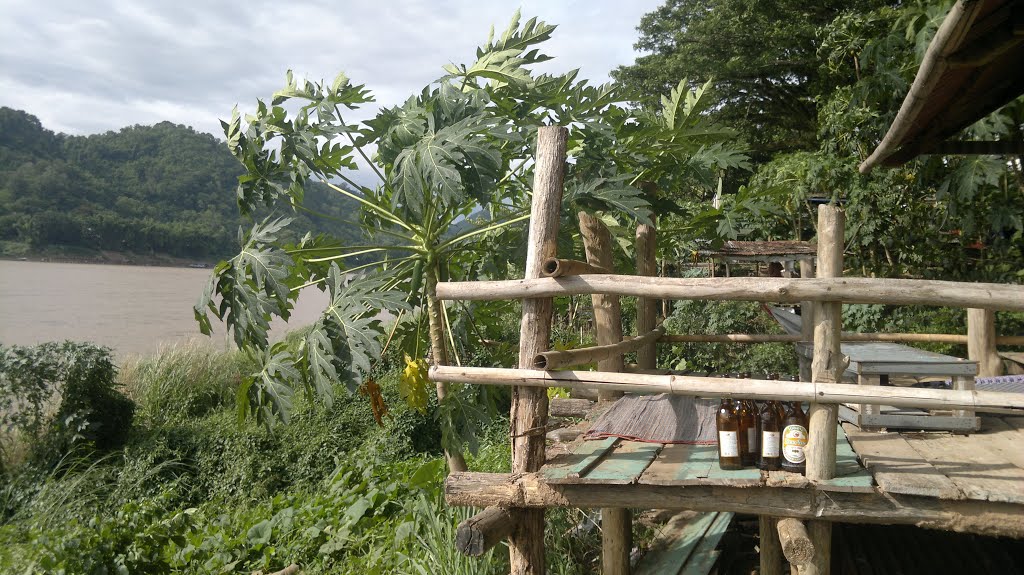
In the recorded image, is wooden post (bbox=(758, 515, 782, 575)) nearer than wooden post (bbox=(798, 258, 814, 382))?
No

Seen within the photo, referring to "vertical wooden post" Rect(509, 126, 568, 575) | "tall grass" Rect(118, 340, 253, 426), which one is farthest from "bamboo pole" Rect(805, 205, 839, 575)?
"tall grass" Rect(118, 340, 253, 426)

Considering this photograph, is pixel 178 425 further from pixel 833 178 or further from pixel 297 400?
pixel 833 178

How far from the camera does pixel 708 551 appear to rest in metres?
4.55

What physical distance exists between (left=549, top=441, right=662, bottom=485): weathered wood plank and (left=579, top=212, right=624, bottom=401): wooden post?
875 mm

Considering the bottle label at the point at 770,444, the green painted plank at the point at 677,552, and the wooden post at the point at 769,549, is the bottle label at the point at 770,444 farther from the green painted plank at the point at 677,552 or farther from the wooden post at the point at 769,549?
the green painted plank at the point at 677,552

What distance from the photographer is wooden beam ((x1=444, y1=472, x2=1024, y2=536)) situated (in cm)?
240

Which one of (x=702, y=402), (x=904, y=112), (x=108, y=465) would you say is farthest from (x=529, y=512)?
(x=108, y=465)

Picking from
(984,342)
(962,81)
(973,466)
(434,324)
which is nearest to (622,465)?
(973,466)

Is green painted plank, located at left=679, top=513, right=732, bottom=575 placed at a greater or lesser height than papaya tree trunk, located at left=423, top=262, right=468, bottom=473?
lesser

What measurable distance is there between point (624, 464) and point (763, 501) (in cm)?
→ 53

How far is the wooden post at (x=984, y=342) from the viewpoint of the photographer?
4.68 m

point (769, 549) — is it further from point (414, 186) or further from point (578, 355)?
point (414, 186)

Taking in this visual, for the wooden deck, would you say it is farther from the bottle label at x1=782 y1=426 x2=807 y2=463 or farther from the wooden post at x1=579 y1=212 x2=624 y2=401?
the wooden post at x1=579 y1=212 x2=624 y2=401

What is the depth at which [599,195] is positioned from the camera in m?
3.55
